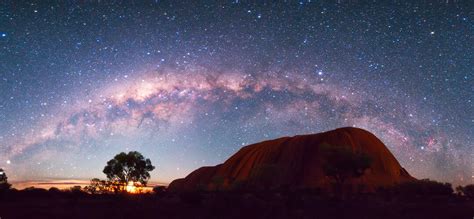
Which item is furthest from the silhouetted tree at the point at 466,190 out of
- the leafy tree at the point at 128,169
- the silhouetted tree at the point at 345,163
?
the leafy tree at the point at 128,169

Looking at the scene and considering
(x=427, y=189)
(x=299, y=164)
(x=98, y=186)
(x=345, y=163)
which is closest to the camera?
(x=345, y=163)

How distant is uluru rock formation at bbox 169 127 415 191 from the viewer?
69.4 metres

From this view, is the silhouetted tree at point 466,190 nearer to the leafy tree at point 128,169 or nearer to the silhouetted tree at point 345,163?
the silhouetted tree at point 345,163

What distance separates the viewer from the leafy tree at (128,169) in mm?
66688

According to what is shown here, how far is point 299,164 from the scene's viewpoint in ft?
267

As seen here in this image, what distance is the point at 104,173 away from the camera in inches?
2638

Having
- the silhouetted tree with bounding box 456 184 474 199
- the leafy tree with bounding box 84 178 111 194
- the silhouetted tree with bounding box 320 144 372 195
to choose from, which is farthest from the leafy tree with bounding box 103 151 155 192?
the silhouetted tree with bounding box 456 184 474 199

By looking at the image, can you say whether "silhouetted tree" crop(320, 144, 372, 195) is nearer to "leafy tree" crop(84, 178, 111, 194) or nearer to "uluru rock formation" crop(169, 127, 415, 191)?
"uluru rock formation" crop(169, 127, 415, 191)

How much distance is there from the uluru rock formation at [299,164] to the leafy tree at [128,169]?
10956 mm

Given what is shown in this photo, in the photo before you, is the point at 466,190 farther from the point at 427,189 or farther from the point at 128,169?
the point at 128,169

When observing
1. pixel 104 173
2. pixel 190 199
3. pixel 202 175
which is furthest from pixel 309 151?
pixel 190 199

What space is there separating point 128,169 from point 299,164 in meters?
37.8

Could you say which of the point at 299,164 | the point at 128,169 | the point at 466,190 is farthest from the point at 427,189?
the point at 128,169

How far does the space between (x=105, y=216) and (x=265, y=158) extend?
231ft
